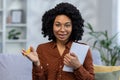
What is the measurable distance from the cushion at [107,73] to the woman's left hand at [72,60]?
0.83 meters

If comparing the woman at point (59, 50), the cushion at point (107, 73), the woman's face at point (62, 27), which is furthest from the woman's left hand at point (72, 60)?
the cushion at point (107, 73)

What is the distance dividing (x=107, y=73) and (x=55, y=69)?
82 cm

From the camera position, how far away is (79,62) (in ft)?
4.14

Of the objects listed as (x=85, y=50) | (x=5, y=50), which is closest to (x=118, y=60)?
(x=5, y=50)

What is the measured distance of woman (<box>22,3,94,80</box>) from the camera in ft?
4.19

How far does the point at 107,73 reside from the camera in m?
2.04

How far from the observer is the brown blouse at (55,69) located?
1.28m

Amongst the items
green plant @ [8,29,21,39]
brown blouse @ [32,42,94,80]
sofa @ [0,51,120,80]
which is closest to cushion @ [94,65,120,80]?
sofa @ [0,51,120,80]

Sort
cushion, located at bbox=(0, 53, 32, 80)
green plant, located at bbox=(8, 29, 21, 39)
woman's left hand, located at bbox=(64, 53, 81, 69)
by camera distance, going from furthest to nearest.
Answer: green plant, located at bbox=(8, 29, 21, 39)
cushion, located at bbox=(0, 53, 32, 80)
woman's left hand, located at bbox=(64, 53, 81, 69)

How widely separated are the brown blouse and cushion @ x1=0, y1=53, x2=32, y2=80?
0.68m

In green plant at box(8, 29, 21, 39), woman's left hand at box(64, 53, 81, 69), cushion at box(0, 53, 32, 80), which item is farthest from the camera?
green plant at box(8, 29, 21, 39)

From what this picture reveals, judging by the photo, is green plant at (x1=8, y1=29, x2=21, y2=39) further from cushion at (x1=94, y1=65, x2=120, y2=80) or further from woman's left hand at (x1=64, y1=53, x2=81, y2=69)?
woman's left hand at (x1=64, y1=53, x2=81, y2=69)

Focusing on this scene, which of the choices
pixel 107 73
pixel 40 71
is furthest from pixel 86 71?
pixel 107 73

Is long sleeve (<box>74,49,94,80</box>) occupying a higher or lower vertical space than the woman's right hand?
lower
